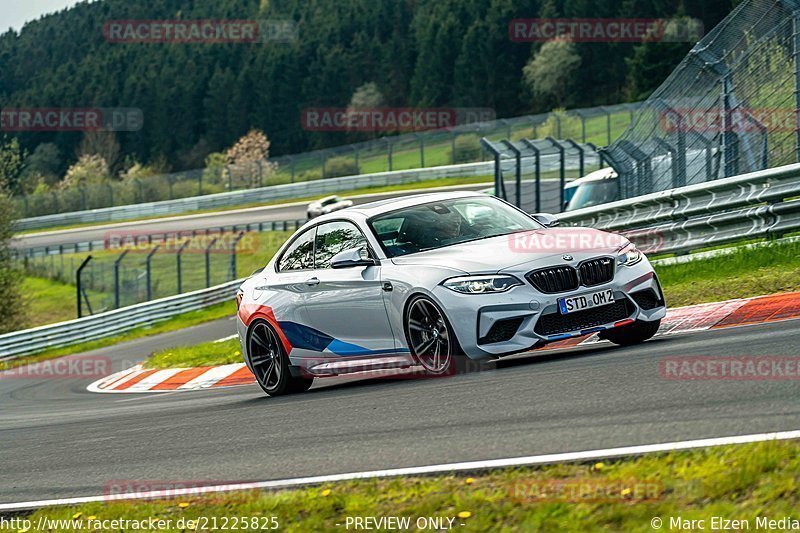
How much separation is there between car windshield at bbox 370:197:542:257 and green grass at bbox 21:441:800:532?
4.24 m

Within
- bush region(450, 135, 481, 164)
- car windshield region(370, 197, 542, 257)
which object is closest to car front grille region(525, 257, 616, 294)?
car windshield region(370, 197, 542, 257)

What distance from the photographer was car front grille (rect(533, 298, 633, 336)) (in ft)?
28.7

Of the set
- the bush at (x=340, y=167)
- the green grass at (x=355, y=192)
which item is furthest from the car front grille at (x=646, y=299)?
the bush at (x=340, y=167)

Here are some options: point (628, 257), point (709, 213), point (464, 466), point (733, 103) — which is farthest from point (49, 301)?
point (464, 466)

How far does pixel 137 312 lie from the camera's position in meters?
32.6

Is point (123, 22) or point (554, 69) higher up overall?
point (123, 22)

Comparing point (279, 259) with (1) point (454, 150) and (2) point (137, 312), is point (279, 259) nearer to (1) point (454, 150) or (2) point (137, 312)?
(2) point (137, 312)

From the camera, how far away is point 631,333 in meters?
9.70

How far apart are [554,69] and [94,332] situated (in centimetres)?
6520

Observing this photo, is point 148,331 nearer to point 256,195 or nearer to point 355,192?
point 355,192

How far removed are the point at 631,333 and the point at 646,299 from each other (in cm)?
49

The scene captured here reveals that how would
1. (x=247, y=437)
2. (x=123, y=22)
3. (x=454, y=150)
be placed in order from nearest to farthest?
(x=247, y=437) → (x=454, y=150) → (x=123, y=22)

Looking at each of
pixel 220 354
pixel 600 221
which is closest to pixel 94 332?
pixel 220 354

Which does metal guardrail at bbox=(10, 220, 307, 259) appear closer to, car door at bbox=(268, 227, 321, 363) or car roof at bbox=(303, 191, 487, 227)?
car door at bbox=(268, 227, 321, 363)
